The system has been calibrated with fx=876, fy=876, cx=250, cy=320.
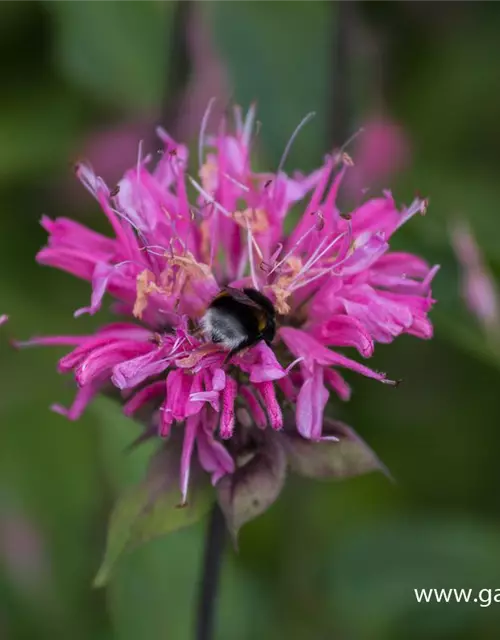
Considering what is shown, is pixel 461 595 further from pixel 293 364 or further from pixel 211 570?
pixel 293 364

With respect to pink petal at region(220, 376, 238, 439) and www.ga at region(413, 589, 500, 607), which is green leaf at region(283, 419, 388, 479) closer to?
pink petal at region(220, 376, 238, 439)

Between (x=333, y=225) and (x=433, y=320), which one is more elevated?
(x=333, y=225)

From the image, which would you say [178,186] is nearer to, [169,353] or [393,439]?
[169,353]

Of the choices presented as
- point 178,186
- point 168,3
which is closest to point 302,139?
point 168,3

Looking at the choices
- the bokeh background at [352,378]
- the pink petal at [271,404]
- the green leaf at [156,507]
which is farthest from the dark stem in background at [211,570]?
the bokeh background at [352,378]

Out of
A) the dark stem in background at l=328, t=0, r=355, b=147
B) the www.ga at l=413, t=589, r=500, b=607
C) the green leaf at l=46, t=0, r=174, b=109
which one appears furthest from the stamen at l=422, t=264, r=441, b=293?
the green leaf at l=46, t=0, r=174, b=109

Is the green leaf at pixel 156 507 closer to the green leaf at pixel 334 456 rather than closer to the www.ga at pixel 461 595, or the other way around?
the green leaf at pixel 334 456
